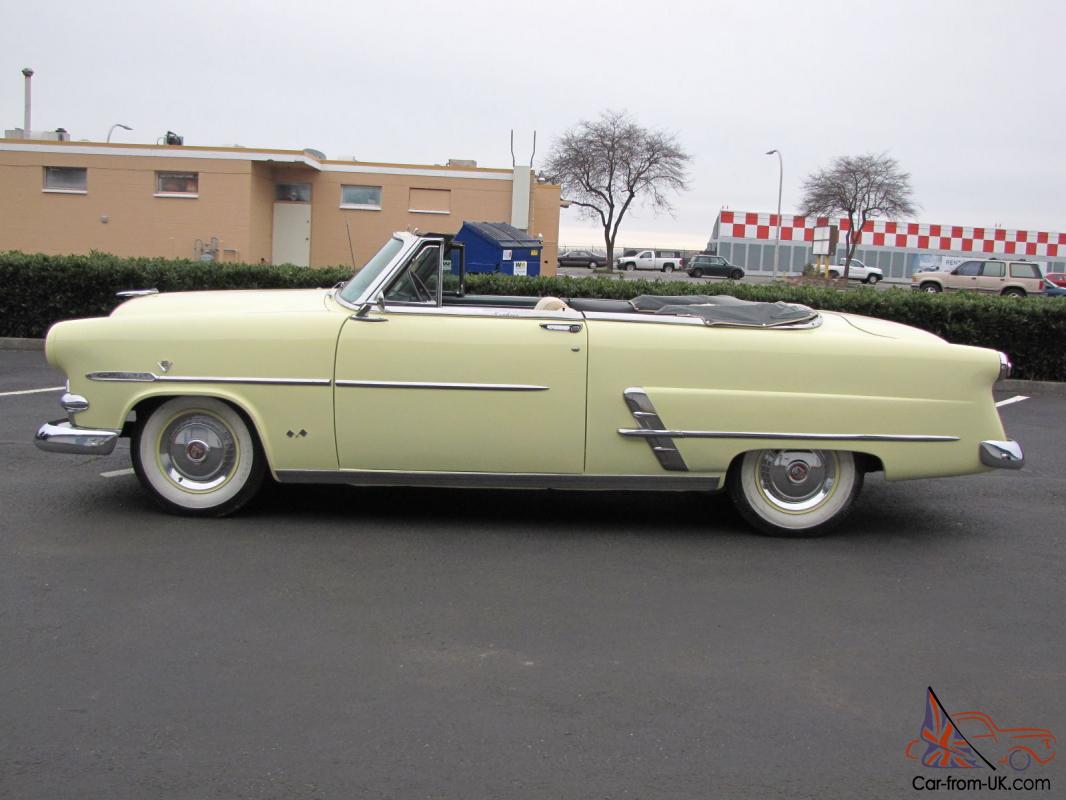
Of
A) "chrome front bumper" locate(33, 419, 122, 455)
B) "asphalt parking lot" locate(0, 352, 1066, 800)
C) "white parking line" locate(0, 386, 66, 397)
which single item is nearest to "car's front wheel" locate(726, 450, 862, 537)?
"asphalt parking lot" locate(0, 352, 1066, 800)

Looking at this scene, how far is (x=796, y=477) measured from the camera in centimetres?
552

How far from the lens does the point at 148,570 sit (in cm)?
461

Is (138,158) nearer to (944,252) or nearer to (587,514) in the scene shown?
(587,514)

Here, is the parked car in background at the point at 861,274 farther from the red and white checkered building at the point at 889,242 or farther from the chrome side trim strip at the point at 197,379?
the chrome side trim strip at the point at 197,379

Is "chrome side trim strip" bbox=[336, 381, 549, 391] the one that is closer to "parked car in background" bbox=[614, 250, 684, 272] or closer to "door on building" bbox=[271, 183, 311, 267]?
"door on building" bbox=[271, 183, 311, 267]

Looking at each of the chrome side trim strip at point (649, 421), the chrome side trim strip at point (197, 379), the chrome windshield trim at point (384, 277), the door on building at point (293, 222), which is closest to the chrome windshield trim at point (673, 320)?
the chrome side trim strip at point (649, 421)

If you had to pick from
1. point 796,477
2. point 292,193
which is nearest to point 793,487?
point 796,477

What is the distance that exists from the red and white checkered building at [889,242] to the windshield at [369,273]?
51.2m

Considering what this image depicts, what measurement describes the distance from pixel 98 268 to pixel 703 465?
10.8 meters

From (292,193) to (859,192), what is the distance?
1251 inches

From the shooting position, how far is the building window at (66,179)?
31531mm

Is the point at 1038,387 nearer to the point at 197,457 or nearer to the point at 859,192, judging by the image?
the point at 197,457

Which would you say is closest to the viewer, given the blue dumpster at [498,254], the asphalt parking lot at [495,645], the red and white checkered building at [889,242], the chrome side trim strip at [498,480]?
the asphalt parking lot at [495,645]

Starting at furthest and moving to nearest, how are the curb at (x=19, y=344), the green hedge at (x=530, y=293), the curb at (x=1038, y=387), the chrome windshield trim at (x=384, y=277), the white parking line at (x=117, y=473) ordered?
1. the curb at (x=19, y=344)
2. the green hedge at (x=530, y=293)
3. the curb at (x=1038, y=387)
4. the white parking line at (x=117, y=473)
5. the chrome windshield trim at (x=384, y=277)
